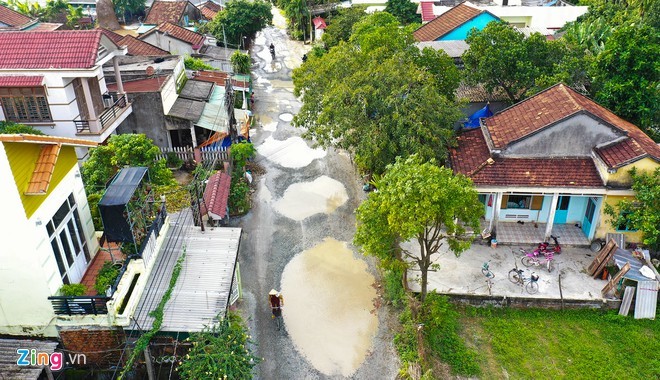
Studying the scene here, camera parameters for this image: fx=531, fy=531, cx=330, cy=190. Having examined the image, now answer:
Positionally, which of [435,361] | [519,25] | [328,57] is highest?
[328,57]

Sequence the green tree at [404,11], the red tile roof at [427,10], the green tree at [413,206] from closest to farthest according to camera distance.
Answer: the green tree at [413,206]
the red tile roof at [427,10]
the green tree at [404,11]

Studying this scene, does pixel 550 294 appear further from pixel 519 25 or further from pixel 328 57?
pixel 519 25

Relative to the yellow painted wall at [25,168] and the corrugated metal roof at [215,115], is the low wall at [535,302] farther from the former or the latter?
the corrugated metal roof at [215,115]

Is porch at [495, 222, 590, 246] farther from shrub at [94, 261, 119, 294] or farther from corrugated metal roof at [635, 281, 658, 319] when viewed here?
shrub at [94, 261, 119, 294]

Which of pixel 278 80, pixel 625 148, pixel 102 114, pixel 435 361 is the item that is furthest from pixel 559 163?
pixel 278 80

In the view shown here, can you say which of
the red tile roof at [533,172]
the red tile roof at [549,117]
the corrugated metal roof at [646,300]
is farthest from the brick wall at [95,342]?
the corrugated metal roof at [646,300]
